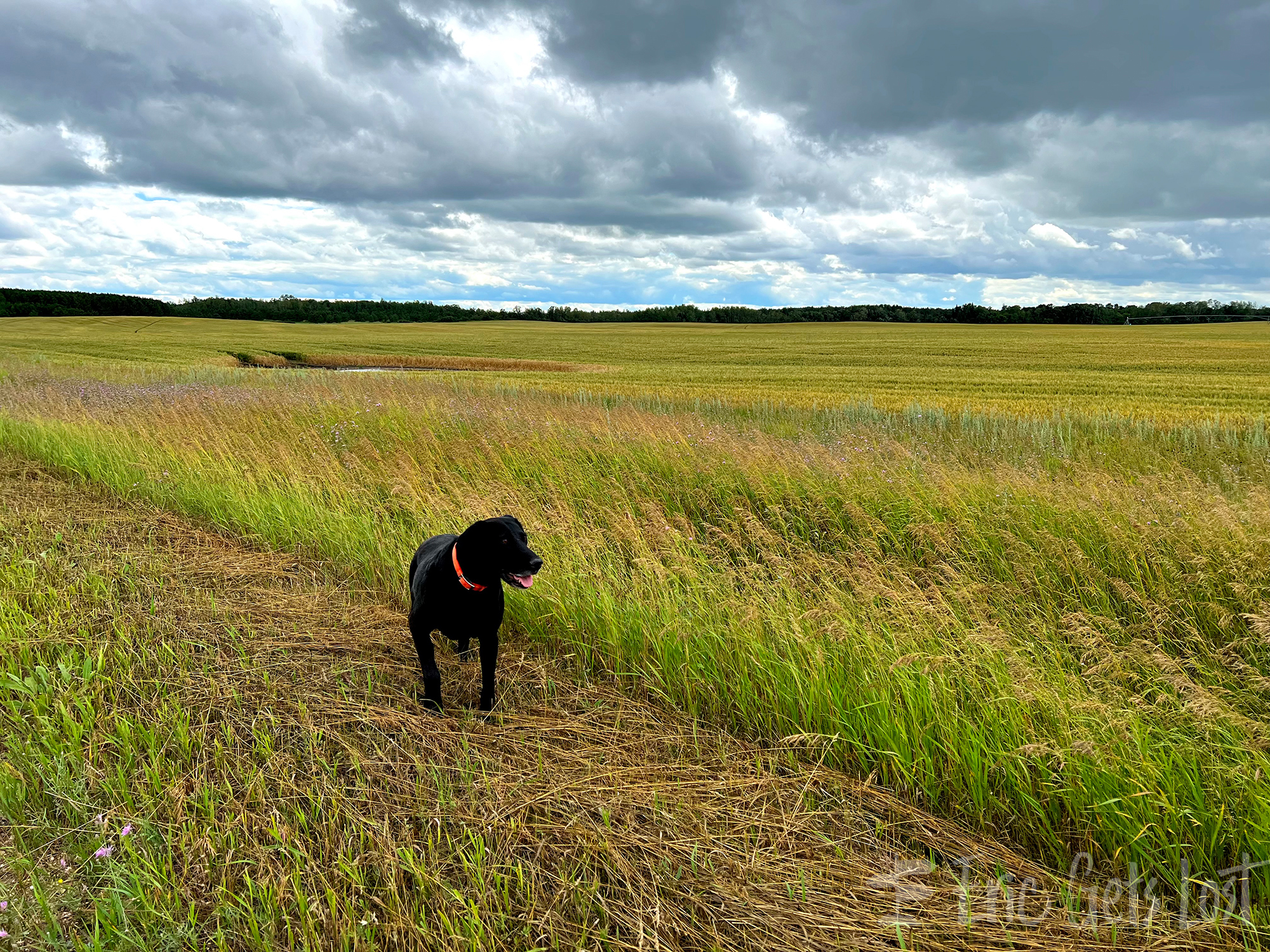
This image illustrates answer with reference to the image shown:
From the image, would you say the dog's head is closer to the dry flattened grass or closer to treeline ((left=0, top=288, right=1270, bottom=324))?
the dry flattened grass

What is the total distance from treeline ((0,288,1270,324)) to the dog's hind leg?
313 feet

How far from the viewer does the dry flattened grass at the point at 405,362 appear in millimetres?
39094

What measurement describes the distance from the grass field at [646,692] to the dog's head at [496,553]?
0.72m

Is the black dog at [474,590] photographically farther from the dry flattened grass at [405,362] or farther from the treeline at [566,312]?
the treeline at [566,312]

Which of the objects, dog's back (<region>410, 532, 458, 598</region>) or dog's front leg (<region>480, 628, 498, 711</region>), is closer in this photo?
dog's front leg (<region>480, 628, 498, 711</region>)

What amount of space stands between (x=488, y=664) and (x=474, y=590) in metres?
0.38

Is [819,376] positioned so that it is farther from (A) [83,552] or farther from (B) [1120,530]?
(A) [83,552]

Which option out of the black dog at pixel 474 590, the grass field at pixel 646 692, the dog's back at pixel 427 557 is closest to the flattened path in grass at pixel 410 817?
the grass field at pixel 646 692

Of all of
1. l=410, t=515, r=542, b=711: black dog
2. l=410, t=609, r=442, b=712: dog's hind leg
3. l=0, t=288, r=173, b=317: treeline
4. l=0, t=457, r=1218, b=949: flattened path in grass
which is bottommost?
l=0, t=457, r=1218, b=949: flattened path in grass

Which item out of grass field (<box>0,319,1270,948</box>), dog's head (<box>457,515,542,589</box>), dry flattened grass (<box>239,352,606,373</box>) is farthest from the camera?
dry flattened grass (<box>239,352,606,373</box>)

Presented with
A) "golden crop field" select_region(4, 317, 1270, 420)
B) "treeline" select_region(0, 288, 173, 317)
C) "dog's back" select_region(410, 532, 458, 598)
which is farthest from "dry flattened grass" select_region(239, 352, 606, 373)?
"treeline" select_region(0, 288, 173, 317)

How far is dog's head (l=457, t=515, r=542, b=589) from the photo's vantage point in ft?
10.5

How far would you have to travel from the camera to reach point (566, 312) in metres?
111

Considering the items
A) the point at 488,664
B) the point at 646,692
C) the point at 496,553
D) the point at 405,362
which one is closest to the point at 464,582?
the point at 496,553
